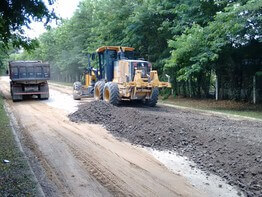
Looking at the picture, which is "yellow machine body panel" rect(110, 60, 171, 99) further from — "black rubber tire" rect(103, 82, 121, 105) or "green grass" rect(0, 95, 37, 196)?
"green grass" rect(0, 95, 37, 196)

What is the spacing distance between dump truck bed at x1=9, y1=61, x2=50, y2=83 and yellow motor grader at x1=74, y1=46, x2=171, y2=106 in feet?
15.3

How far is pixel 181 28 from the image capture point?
18.6 m

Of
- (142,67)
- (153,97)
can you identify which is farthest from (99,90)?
(153,97)

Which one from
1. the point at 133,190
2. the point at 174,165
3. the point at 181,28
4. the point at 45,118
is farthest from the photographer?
the point at 181,28

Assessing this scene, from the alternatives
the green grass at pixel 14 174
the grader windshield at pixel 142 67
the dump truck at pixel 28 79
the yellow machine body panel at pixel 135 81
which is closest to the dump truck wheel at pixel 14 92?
the dump truck at pixel 28 79

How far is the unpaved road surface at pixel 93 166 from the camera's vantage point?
585cm

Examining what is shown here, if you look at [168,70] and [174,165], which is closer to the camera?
[174,165]

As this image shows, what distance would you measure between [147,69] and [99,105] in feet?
11.8

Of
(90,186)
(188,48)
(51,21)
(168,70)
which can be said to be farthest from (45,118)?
(168,70)

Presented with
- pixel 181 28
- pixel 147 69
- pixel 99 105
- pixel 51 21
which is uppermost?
pixel 181 28

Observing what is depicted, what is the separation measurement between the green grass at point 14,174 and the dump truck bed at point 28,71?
13197mm

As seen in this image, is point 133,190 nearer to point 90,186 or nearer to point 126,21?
point 90,186

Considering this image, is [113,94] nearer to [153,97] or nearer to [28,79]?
[153,97]

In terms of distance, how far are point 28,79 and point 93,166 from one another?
1563 cm
